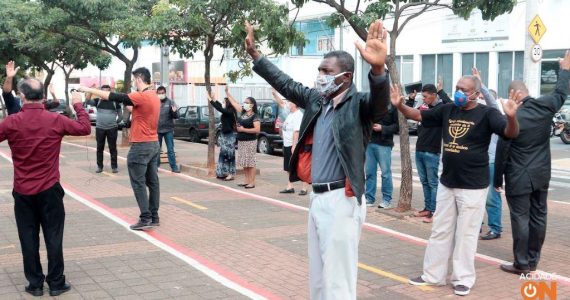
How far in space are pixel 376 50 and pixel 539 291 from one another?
11.1 feet

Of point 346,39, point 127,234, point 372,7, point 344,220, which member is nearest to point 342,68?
point 344,220

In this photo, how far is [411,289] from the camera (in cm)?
594

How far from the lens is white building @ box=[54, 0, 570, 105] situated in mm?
27297

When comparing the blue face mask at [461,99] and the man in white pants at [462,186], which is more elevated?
the blue face mask at [461,99]

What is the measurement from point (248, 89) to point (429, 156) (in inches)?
1063

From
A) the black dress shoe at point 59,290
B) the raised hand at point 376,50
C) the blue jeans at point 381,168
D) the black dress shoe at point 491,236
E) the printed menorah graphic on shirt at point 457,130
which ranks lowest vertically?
the black dress shoe at point 491,236

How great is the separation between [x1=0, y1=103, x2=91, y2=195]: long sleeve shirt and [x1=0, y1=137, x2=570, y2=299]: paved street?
101 cm

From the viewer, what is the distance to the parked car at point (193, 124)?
23.3 meters

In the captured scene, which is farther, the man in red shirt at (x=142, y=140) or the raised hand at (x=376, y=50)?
the man in red shirt at (x=142, y=140)

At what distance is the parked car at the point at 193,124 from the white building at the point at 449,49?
2152 mm

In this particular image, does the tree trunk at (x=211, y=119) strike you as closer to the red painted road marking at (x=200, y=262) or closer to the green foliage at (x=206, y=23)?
the green foliage at (x=206, y=23)

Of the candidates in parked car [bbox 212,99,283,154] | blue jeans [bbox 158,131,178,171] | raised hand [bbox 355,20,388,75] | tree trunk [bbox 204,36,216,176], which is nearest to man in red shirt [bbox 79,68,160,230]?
raised hand [bbox 355,20,388,75]

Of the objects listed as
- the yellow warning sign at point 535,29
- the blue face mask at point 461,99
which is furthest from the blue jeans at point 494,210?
the yellow warning sign at point 535,29

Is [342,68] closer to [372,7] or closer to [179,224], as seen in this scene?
[179,224]
